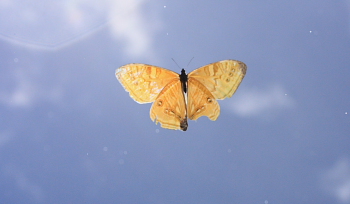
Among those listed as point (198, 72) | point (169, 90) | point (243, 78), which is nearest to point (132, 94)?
point (169, 90)

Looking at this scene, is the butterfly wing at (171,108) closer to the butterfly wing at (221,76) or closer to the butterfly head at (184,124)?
the butterfly head at (184,124)

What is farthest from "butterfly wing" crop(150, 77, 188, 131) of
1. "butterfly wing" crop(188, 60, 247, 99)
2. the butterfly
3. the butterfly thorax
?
"butterfly wing" crop(188, 60, 247, 99)

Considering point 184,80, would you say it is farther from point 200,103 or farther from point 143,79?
point 143,79

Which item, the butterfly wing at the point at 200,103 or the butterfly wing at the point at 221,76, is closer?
the butterfly wing at the point at 221,76

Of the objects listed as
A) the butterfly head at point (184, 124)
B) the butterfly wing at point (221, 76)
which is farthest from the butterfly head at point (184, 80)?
the butterfly head at point (184, 124)

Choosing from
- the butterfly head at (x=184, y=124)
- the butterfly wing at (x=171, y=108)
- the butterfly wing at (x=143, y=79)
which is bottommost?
the butterfly head at (x=184, y=124)

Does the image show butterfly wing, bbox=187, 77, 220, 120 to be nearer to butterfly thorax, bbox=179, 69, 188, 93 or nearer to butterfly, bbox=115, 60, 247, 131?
butterfly, bbox=115, 60, 247, 131

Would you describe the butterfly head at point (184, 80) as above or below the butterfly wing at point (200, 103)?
above
